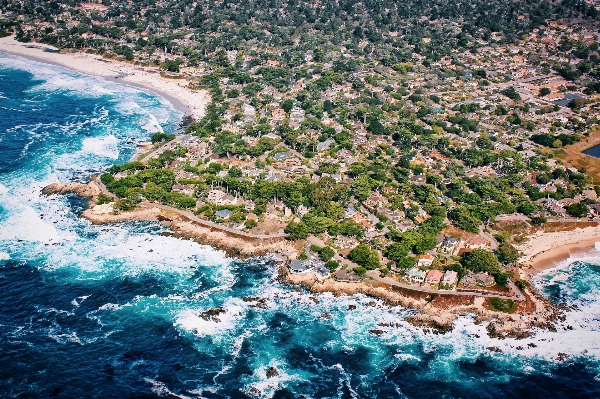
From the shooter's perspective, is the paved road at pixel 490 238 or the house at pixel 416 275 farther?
the paved road at pixel 490 238

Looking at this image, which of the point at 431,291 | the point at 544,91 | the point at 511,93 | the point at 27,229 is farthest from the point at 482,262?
the point at 544,91

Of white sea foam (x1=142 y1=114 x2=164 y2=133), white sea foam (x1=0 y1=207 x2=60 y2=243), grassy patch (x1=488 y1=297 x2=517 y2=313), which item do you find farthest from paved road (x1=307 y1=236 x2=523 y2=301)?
white sea foam (x1=142 y1=114 x2=164 y2=133)

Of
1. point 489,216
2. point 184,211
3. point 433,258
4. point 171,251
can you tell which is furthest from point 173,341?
point 489,216

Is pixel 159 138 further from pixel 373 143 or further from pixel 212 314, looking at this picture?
pixel 212 314

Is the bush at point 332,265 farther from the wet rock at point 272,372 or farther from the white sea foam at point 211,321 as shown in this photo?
the wet rock at point 272,372

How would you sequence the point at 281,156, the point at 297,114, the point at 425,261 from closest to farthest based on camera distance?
the point at 425,261 < the point at 281,156 < the point at 297,114

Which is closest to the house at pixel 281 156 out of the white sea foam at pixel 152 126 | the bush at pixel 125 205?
the white sea foam at pixel 152 126

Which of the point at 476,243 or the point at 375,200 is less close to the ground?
the point at 476,243

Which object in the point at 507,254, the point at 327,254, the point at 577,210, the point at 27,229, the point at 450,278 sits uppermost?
the point at 577,210
